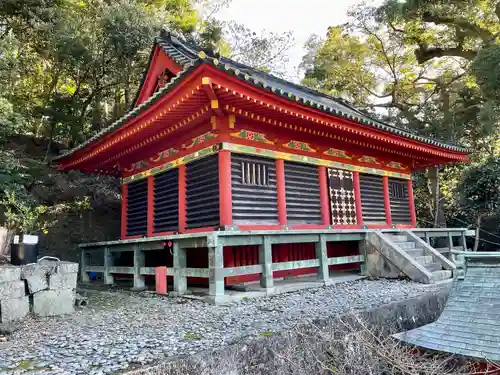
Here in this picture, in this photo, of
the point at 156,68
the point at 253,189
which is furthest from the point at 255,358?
the point at 156,68

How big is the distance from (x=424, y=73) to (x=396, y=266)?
16.6 metres

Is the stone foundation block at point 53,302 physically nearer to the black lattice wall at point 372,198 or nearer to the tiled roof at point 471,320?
the tiled roof at point 471,320

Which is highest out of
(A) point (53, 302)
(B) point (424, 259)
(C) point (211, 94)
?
(C) point (211, 94)

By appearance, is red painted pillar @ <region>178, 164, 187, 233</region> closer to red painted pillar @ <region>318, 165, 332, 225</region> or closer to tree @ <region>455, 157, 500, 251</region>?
red painted pillar @ <region>318, 165, 332, 225</region>

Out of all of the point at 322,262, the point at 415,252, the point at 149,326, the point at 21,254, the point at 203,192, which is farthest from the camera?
the point at 415,252

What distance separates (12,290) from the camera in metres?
5.25

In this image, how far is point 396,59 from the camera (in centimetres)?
2119

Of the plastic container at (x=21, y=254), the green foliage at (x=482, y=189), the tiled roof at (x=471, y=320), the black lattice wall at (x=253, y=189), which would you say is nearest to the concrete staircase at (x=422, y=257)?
the black lattice wall at (x=253, y=189)

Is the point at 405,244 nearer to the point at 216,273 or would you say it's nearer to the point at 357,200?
the point at 357,200

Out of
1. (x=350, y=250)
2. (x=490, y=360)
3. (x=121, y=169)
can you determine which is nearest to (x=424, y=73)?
(x=350, y=250)

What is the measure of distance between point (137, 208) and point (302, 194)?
4869 mm

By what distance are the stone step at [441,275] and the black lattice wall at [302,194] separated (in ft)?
9.42

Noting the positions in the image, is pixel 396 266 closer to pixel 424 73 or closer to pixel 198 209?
pixel 198 209

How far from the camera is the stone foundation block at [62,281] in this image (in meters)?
5.74
